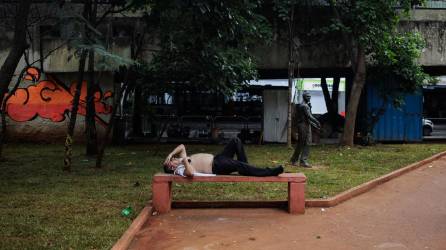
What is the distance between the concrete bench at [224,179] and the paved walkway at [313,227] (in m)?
0.16

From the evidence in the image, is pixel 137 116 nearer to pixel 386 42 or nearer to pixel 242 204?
pixel 386 42

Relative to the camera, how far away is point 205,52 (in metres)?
Result: 11.6

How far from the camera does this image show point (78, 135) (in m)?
18.3

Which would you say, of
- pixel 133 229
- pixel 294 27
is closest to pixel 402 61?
pixel 294 27

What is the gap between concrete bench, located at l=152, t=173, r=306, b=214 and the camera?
725 cm

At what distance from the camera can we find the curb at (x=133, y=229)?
18.7 ft

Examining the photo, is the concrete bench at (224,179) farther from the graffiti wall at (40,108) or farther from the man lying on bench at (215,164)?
the graffiti wall at (40,108)

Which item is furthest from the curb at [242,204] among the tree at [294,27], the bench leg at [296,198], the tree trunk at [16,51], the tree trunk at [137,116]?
the tree trunk at [137,116]

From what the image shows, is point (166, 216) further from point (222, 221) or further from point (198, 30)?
point (198, 30)

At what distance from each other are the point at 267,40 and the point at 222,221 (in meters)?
10.2

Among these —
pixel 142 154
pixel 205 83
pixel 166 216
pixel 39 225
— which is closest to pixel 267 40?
pixel 205 83

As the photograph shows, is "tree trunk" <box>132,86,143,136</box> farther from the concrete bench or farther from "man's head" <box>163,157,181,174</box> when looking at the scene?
the concrete bench

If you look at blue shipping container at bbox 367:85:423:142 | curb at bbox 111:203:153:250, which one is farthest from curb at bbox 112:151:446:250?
blue shipping container at bbox 367:85:423:142

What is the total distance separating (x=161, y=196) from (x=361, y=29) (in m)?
10.7
